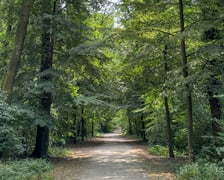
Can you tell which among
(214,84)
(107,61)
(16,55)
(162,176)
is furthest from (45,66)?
(214,84)

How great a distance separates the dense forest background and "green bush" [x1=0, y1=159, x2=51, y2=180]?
1.03 metres

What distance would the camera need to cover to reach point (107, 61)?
14.9 metres

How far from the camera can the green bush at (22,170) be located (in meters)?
8.07

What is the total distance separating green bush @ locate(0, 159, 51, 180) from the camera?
26.5ft

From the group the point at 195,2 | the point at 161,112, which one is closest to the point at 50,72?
the point at 195,2

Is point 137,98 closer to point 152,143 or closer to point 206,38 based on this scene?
point 152,143

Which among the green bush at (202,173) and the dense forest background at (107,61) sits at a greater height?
the dense forest background at (107,61)

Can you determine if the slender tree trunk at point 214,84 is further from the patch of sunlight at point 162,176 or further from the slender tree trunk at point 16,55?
the slender tree trunk at point 16,55

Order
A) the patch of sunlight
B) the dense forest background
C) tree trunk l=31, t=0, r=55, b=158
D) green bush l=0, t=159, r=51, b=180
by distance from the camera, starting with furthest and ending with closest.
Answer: tree trunk l=31, t=0, r=55, b=158 → the dense forest background → the patch of sunlight → green bush l=0, t=159, r=51, b=180

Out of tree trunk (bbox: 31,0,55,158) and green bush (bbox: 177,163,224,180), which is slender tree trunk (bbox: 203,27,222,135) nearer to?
green bush (bbox: 177,163,224,180)

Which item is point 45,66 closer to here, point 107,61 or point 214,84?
point 107,61

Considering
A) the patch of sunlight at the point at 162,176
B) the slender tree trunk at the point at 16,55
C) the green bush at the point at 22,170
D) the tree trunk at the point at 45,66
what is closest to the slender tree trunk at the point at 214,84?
the patch of sunlight at the point at 162,176

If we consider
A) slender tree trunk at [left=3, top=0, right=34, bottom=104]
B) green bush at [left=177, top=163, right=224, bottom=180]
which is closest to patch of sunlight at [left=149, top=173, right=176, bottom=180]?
green bush at [left=177, top=163, right=224, bottom=180]

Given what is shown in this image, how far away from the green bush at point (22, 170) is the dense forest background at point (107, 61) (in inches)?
40.7
